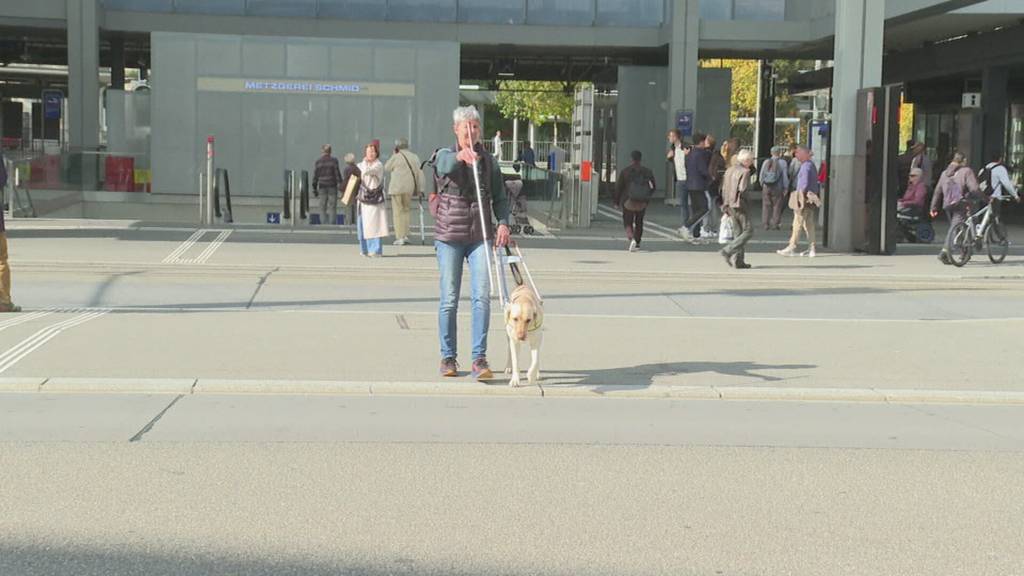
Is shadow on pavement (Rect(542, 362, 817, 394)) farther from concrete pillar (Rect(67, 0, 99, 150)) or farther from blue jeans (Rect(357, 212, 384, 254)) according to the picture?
concrete pillar (Rect(67, 0, 99, 150))

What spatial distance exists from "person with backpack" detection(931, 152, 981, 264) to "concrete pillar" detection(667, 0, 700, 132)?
1788cm

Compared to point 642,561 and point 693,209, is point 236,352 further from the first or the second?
point 693,209

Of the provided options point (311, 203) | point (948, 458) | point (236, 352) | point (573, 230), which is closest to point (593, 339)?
point (236, 352)

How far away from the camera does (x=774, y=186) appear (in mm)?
27641

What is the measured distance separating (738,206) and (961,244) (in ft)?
11.8

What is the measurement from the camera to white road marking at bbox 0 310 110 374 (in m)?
9.91

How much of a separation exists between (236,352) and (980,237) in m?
12.4

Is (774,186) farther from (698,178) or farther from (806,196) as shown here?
(806,196)

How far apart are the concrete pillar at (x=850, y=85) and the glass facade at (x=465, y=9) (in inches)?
649

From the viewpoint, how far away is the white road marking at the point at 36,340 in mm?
9914

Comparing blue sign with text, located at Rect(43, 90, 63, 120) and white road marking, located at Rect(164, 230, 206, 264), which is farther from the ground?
blue sign with text, located at Rect(43, 90, 63, 120)

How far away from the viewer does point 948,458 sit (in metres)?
7.59

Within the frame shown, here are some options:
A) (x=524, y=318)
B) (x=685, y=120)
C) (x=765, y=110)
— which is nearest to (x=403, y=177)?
(x=524, y=318)

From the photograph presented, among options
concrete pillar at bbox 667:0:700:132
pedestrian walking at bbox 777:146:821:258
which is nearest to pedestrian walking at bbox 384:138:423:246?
pedestrian walking at bbox 777:146:821:258
